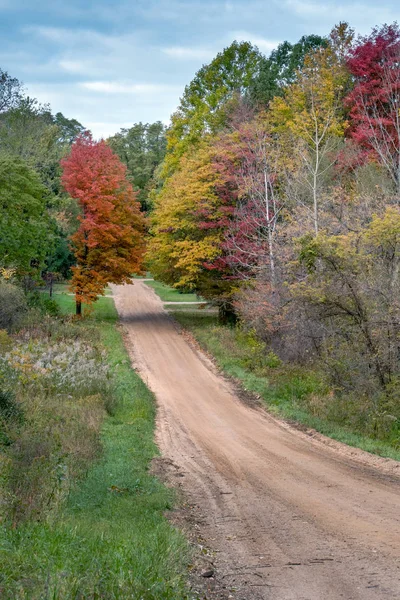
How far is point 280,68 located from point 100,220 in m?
28.7

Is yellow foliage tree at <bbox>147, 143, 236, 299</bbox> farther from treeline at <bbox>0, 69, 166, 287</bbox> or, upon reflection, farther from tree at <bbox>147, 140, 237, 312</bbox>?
treeline at <bbox>0, 69, 166, 287</bbox>

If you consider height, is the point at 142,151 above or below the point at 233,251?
above

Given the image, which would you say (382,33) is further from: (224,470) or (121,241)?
(224,470)

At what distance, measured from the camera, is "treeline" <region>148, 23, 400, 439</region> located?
1833cm

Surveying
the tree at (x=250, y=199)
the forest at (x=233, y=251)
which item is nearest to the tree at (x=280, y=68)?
the forest at (x=233, y=251)

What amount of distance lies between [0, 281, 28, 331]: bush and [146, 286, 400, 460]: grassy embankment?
9362mm

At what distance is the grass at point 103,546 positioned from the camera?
636 cm

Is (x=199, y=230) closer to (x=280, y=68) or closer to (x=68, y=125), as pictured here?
(x=280, y=68)

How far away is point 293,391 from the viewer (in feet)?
74.2

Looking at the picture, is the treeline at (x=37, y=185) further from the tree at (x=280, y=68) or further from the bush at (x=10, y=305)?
the tree at (x=280, y=68)

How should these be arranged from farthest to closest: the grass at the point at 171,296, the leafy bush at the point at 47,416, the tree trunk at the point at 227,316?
1. the grass at the point at 171,296
2. the tree trunk at the point at 227,316
3. the leafy bush at the point at 47,416

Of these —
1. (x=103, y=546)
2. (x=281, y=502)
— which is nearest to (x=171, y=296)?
(x=281, y=502)

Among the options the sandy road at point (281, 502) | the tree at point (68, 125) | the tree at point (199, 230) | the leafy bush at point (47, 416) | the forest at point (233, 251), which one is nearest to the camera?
the sandy road at point (281, 502)

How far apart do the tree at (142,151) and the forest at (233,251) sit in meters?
19.4
